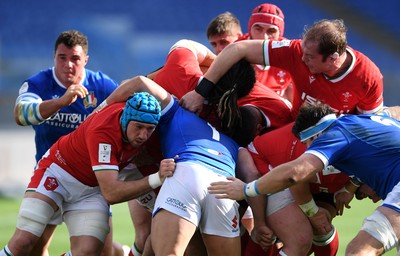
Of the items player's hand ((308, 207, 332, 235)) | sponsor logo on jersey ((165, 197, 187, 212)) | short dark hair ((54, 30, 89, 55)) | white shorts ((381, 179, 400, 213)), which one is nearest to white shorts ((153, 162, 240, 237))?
sponsor logo on jersey ((165, 197, 187, 212))

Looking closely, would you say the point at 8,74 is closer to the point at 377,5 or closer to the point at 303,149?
the point at 377,5

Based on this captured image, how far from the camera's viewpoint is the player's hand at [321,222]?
19.6ft

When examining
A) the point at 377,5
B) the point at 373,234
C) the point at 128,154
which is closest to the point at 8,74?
the point at 377,5

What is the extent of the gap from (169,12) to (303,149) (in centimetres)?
1609

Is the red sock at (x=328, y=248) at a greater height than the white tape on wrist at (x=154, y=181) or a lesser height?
lesser

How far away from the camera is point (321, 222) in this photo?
6.01m

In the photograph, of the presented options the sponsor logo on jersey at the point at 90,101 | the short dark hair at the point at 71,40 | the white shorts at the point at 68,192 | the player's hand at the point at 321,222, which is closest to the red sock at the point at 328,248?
the player's hand at the point at 321,222

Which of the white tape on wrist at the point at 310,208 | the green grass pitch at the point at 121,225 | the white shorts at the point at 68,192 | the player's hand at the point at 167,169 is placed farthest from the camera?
the green grass pitch at the point at 121,225

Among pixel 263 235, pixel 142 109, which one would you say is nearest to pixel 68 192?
pixel 142 109

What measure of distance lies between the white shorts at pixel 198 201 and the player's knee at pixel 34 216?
1055 mm

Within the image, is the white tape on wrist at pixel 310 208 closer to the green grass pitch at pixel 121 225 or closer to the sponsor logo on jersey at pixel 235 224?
the sponsor logo on jersey at pixel 235 224

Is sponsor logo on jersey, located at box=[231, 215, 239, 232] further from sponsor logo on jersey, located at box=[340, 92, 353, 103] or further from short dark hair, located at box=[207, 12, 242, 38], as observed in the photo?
short dark hair, located at box=[207, 12, 242, 38]

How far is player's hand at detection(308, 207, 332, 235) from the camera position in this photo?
235 inches

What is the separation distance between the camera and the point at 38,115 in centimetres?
686
